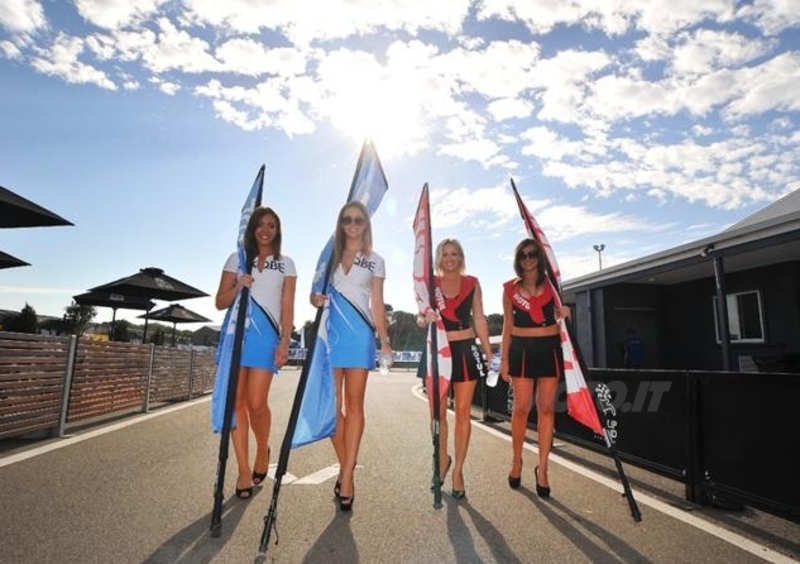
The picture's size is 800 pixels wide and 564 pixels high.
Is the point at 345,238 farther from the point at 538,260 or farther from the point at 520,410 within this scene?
the point at 520,410

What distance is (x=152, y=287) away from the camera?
14133 millimetres

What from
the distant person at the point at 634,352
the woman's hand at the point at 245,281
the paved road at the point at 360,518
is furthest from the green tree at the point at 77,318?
the woman's hand at the point at 245,281

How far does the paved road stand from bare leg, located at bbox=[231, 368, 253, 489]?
16 cm

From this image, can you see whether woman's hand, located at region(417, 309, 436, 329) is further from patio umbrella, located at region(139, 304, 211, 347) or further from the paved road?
patio umbrella, located at region(139, 304, 211, 347)

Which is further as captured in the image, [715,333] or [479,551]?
[715,333]

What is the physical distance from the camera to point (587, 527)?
3.25 metres

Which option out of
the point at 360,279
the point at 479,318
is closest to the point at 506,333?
the point at 479,318

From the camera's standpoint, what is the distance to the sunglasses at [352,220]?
12.8 ft

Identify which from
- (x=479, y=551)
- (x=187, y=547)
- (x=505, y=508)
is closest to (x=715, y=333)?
(x=505, y=508)

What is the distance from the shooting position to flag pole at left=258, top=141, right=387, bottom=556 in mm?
2838

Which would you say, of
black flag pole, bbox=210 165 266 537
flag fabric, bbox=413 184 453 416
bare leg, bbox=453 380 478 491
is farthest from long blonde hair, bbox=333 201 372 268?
bare leg, bbox=453 380 478 491

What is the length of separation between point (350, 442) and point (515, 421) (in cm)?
156

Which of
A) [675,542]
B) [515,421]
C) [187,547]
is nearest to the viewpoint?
[187,547]

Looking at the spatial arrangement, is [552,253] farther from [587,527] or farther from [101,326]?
[101,326]
